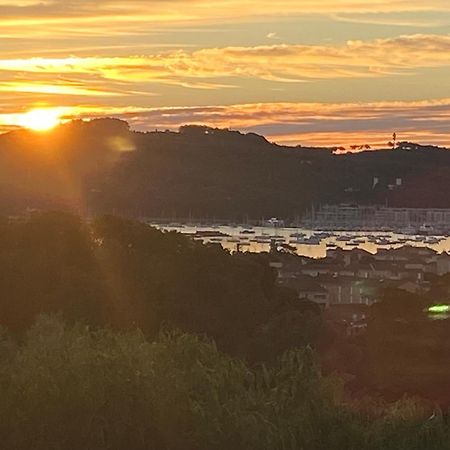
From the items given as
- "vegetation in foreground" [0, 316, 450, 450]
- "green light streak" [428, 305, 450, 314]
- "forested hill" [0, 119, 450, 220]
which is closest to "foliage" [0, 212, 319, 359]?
"green light streak" [428, 305, 450, 314]

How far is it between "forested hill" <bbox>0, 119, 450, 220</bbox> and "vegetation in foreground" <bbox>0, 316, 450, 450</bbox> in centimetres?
5227

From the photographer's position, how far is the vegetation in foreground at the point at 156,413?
9961 millimetres

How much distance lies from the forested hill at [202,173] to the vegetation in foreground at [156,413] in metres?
52.3

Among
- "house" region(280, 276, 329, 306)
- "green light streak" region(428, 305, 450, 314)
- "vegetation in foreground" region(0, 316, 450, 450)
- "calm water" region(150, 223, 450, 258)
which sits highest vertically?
"vegetation in foreground" region(0, 316, 450, 450)

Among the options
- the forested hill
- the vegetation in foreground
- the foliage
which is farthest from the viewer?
the forested hill

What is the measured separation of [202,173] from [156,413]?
6735 centimetres

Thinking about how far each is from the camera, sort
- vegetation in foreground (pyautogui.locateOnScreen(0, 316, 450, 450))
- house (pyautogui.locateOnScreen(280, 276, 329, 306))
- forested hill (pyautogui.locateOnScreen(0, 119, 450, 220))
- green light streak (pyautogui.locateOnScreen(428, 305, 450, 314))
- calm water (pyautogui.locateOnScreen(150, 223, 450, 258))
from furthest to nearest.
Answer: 1. forested hill (pyautogui.locateOnScreen(0, 119, 450, 220))
2. calm water (pyautogui.locateOnScreen(150, 223, 450, 258))
3. house (pyautogui.locateOnScreen(280, 276, 329, 306))
4. green light streak (pyautogui.locateOnScreen(428, 305, 450, 314))
5. vegetation in foreground (pyautogui.locateOnScreen(0, 316, 450, 450))

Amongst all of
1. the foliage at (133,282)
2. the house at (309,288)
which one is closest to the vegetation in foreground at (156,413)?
the foliage at (133,282)

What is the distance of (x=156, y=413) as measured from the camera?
10.3 m

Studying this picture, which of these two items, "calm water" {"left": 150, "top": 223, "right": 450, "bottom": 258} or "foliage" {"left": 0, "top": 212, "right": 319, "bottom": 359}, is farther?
"calm water" {"left": 150, "top": 223, "right": 450, "bottom": 258}

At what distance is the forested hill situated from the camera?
7100cm

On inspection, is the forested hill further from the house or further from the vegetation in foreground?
the vegetation in foreground

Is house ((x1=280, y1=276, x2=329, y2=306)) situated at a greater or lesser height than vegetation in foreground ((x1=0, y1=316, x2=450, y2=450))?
lesser

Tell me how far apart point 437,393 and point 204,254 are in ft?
26.4
